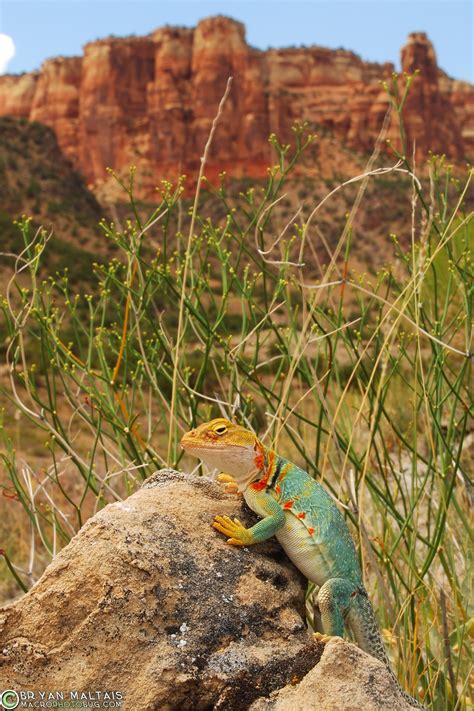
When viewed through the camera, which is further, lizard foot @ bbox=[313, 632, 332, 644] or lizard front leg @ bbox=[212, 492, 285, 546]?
lizard front leg @ bbox=[212, 492, 285, 546]

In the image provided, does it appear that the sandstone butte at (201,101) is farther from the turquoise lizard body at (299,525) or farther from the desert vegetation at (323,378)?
the turquoise lizard body at (299,525)

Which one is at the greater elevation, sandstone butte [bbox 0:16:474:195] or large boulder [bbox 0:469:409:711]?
sandstone butte [bbox 0:16:474:195]

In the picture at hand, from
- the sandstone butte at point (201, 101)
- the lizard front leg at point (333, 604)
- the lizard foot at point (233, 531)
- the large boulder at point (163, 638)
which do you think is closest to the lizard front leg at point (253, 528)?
the lizard foot at point (233, 531)

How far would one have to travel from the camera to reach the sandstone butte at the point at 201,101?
7312 centimetres

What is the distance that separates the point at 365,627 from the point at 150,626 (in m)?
0.76

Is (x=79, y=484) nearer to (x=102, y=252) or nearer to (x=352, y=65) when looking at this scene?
(x=102, y=252)

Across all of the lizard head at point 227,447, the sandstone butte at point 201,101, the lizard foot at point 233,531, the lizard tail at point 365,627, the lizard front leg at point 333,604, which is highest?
the sandstone butte at point 201,101

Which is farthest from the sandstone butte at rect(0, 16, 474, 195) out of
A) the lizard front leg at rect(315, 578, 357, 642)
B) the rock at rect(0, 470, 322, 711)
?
the rock at rect(0, 470, 322, 711)

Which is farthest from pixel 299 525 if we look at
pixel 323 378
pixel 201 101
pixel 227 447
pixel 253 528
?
pixel 201 101

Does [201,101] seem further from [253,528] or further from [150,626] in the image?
[150,626]

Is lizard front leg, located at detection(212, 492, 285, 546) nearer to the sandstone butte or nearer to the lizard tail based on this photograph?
the lizard tail

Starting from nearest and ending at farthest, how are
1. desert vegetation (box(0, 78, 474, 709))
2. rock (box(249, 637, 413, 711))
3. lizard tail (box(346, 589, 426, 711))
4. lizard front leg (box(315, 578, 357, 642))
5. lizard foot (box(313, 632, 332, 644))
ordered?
rock (box(249, 637, 413, 711))
lizard foot (box(313, 632, 332, 644))
lizard front leg (box(315, 578, 357, 642))
lizard tail (box(346, 589, 426, 711))
desert vegetation (box(0, 78, 474, 709))

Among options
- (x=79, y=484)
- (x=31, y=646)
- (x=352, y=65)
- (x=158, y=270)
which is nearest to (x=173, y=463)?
(x=158, y=270)

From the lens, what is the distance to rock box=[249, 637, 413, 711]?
6.73 feet
